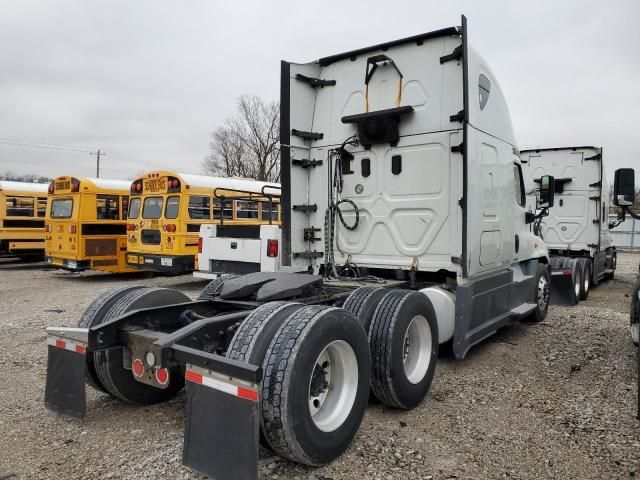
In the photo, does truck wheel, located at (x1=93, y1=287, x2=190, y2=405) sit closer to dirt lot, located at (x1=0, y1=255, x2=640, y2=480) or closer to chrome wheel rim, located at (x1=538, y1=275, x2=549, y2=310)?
dirt lot, located at (x1=0, y1=255, x2=640, y2=480)

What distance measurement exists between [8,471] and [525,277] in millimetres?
5998

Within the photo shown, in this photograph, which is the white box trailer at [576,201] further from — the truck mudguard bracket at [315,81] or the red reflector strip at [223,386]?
the red reflector strip at [223,386]

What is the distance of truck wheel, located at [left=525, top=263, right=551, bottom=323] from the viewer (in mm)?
7022

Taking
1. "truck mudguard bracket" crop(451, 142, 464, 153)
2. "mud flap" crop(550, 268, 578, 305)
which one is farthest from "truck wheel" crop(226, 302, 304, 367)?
"mud flap" crop(550, 268, 578, 305)

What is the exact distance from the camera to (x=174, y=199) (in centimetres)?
1124

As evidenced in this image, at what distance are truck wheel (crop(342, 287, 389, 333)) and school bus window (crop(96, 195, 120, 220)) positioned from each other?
34.5ft

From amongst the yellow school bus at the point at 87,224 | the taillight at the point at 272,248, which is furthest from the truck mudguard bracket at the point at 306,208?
the yellow school bus at the point at 87,224

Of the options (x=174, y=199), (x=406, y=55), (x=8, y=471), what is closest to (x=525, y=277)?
(x=406, y=55)

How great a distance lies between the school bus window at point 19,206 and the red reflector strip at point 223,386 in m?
15.2

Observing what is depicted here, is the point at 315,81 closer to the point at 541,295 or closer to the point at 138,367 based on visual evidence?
the point at 138,367

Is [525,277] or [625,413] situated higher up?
[525,277]

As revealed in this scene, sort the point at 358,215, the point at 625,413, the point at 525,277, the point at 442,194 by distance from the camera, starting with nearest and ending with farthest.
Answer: the point at 625,413
the point at 442,194
the point at 358,215
the point at 525,277

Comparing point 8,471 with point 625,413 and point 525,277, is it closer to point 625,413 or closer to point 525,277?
point 625,413

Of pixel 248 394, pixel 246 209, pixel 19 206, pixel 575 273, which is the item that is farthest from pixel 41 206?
pixel 248 394
